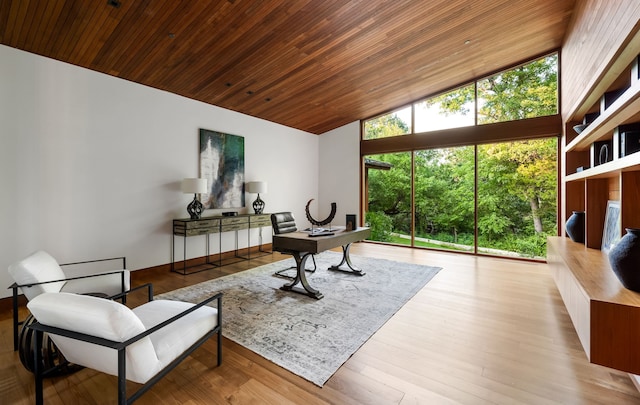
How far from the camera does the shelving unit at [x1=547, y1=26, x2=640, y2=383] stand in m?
1.48

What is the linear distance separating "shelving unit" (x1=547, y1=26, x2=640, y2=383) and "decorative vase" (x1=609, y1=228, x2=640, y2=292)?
7 cm

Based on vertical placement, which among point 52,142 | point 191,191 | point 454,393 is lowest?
point 454,393

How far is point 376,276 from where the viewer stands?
160 inches

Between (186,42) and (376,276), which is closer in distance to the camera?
(186,42)

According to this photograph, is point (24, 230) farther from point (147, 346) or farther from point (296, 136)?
point (296, 136)

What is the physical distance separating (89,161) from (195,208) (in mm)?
1550

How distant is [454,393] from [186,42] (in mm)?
4310

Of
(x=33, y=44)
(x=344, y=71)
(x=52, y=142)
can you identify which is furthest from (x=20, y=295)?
(x=344, y=71)

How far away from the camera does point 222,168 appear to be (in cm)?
526

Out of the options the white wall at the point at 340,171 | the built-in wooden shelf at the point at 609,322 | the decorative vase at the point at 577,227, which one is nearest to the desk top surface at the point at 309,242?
the built-in wooden shelf at the point at 609,322

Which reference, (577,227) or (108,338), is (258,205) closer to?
(108,338)

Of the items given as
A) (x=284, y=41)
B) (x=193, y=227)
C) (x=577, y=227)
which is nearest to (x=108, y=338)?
(x=193, y=227)

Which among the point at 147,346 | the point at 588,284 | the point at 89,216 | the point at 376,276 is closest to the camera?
the point at 147,346

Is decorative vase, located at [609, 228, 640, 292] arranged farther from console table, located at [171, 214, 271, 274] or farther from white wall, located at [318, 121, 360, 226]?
white wall, located at [318, 121, 360, 226]
